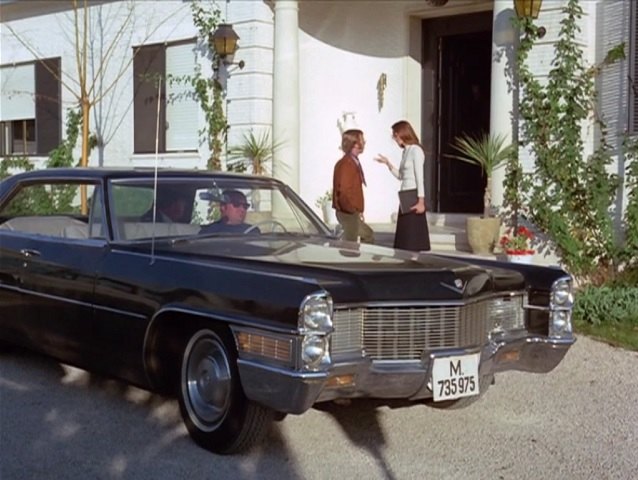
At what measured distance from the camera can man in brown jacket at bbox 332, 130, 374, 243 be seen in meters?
9.16

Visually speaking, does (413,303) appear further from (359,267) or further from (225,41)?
(225,41)

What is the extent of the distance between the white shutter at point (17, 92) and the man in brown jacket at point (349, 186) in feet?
28.0

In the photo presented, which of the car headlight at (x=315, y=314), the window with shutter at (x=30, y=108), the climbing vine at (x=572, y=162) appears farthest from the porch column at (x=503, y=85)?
the window with shutter at (x=30, y=108)

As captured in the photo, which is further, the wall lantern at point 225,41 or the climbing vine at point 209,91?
the climbing vine at point 209,91

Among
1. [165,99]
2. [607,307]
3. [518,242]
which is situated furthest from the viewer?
[165,99]

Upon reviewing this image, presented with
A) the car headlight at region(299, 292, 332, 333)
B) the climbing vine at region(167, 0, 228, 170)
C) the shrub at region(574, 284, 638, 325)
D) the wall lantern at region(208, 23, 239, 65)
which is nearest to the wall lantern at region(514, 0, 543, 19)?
the shrub at region(574, 284, 638, 325)

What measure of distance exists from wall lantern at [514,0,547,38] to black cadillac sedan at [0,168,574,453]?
4650 millimetres

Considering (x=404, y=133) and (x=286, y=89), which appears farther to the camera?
(x=286, y=89)

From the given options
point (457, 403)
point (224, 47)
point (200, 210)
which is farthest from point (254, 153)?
point (457, 403)

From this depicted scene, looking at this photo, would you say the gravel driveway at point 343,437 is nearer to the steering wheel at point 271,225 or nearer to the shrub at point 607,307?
the steering wheel at point 271,225

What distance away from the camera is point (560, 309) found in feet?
17.0

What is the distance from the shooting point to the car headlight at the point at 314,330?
4.21 meters

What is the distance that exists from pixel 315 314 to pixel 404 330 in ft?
1.71

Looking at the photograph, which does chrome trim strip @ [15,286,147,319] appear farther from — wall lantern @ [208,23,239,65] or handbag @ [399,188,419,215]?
wall lantern @ [208,23,239,65]
